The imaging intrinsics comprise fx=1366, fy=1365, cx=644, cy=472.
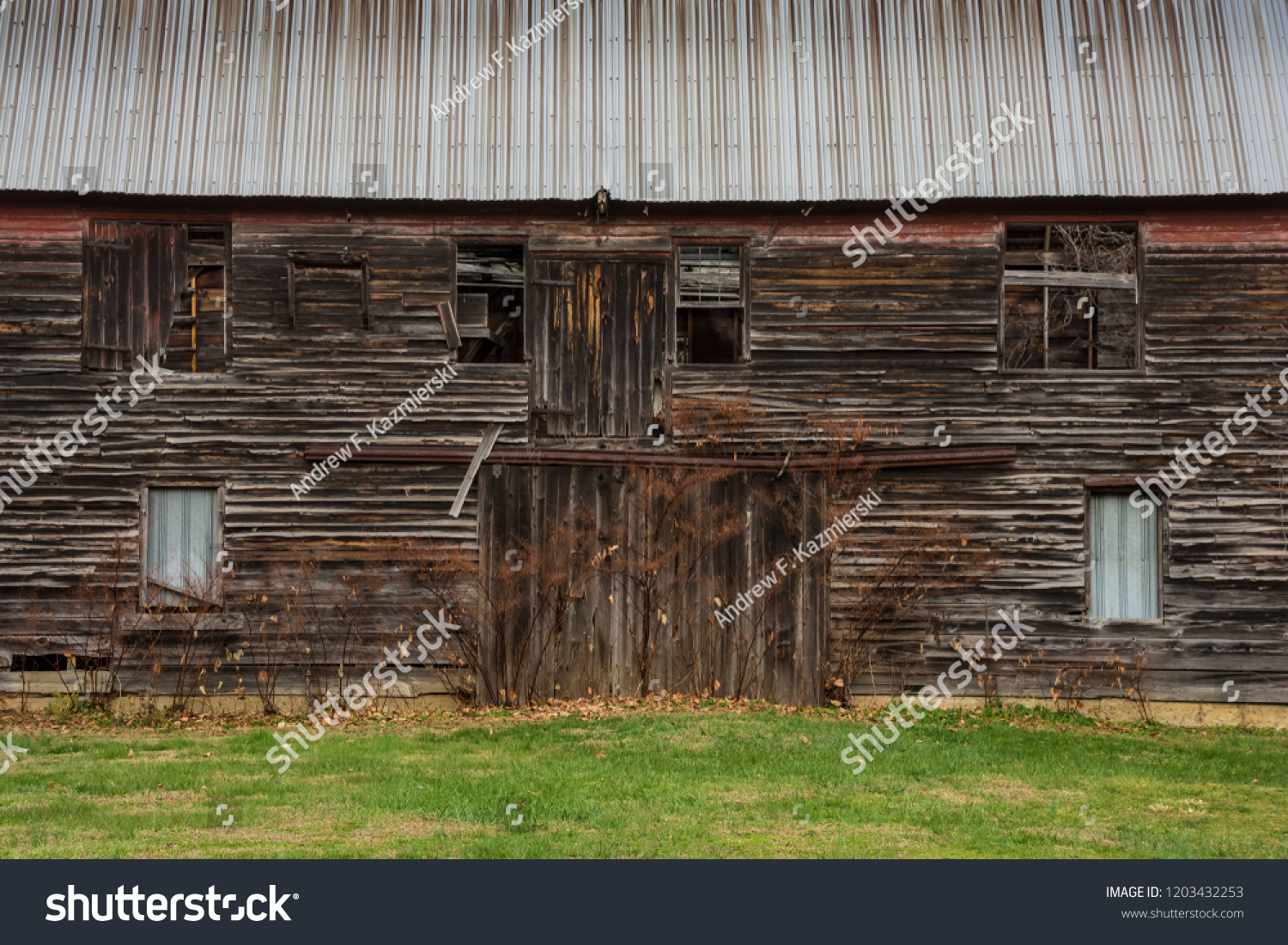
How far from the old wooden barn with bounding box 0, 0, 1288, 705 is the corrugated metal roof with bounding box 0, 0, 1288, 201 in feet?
0.26

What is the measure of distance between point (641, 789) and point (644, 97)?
9.25 m

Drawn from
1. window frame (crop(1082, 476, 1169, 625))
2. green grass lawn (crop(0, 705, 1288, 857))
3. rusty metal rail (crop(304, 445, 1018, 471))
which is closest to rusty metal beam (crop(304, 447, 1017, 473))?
rusty metal rail (crop(304, 445, 1018, 471))

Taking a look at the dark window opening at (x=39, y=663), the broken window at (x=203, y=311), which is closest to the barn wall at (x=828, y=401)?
the broken window at (x=203, y=311)

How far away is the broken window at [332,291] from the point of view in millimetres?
15812

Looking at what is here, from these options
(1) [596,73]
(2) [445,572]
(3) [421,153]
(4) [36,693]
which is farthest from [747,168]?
(4) [36,693]

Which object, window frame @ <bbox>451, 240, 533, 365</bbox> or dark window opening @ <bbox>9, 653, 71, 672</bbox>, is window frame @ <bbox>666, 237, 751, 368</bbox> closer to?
window frame @ <bbox>451, 240, 533, 365</bbox>

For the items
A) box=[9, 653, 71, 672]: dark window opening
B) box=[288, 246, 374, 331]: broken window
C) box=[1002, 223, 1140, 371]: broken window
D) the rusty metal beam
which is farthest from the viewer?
box=[1002, 223, 1140, 371]: broken window

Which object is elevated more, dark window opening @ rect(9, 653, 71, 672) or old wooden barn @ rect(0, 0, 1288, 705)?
old wooden barn @ rect(0, 0, 1288, 705)

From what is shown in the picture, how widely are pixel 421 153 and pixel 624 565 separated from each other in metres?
5.37

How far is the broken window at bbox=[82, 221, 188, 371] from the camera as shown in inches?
619

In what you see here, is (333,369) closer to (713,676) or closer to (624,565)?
(624,565)

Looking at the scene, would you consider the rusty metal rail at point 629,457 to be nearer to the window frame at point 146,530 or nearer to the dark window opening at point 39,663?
the window frame at point 146,530

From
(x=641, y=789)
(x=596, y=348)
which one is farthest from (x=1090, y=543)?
(x=641, y=789)

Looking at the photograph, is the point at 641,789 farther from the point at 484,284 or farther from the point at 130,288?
the point at 130,288
